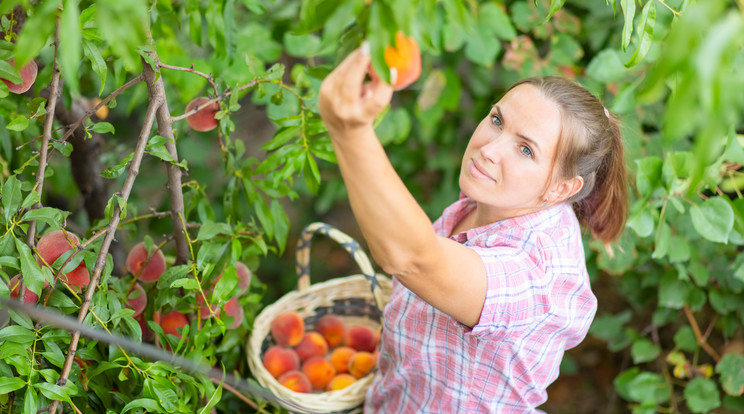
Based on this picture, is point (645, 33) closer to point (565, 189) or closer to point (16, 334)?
point (565, 189)

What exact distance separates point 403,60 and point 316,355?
0.98 meters

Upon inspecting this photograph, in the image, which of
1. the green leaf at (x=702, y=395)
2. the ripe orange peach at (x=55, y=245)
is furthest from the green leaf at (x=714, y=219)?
the ripe orange peach at (x=55, y=245)

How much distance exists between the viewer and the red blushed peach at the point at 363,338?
1.47 m

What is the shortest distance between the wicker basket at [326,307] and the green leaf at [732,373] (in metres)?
0.82

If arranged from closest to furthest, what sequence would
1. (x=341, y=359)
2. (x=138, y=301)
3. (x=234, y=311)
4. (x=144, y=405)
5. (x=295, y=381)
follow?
(x=144, y=405) < (x=138, y=301) < (x=234, y=311) < (x=295, y=381) < (x=341, y=359)

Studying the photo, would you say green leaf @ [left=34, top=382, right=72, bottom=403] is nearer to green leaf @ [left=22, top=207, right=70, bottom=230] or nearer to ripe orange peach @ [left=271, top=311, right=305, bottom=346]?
green leaf @ [left=22, top=207, right=70, bottom=230]

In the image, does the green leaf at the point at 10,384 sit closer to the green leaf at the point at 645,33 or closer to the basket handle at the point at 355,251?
the basket handle at the point at 355,251

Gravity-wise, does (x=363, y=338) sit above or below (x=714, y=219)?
below

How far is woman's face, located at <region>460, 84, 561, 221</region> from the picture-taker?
0.90 meters

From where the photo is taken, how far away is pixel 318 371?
54.0 inches

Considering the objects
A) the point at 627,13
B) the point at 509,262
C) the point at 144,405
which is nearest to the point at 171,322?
the point at 144,405

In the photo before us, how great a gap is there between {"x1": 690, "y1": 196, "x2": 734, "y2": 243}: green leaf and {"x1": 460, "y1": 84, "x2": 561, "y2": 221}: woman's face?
0.42m

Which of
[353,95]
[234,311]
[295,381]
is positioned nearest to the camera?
[353,95]

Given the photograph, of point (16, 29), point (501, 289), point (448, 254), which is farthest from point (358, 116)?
point (16, 29)
